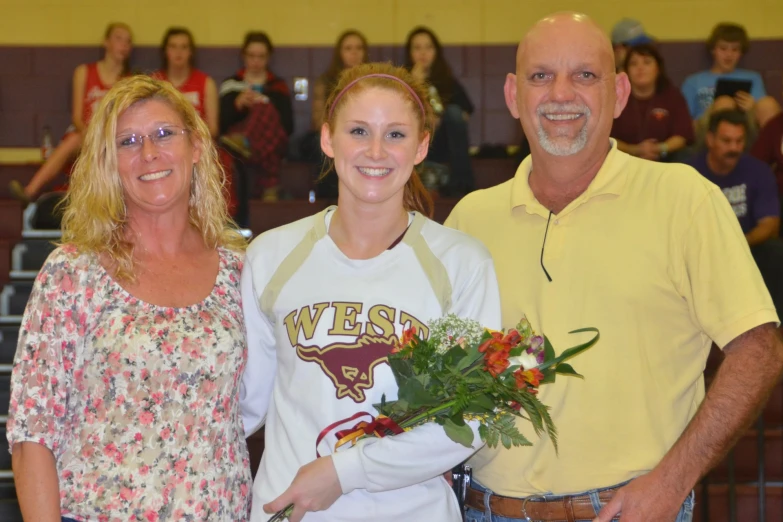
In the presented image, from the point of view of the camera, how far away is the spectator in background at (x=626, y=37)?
726cm

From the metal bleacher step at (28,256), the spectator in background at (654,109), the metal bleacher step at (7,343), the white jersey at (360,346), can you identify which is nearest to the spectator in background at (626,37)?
the spectator in background at (654,109)

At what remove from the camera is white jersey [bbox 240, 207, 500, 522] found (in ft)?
7.79

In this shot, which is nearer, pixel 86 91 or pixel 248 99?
pixel 248 99

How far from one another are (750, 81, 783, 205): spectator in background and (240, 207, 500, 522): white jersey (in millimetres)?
4781

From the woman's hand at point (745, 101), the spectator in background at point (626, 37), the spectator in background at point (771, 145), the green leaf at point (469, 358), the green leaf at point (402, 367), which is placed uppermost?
the spectator in background at point (626, 37)

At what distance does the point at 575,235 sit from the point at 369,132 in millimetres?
614

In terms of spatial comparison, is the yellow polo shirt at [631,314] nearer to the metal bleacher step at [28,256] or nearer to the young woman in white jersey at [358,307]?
the young woman in white jersey at [358,307]

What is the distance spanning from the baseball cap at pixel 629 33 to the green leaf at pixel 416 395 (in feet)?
18.2

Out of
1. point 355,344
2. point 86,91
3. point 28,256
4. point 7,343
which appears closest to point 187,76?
point 86,91

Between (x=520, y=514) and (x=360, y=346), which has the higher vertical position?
(x=360, y=346)

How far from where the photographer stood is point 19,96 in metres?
8.65

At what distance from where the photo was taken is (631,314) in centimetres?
258

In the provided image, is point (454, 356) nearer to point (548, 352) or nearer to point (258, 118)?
point (548, 352)

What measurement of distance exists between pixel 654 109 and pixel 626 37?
2.80 feet
